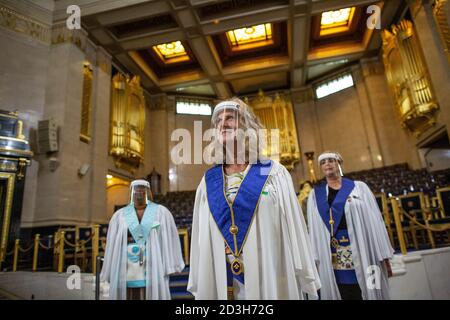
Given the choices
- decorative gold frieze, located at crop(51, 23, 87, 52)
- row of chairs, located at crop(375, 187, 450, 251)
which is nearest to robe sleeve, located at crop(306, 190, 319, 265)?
row of chairs, located at crop(375, 187, 450, 251)

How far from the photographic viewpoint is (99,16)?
→ 9.63m

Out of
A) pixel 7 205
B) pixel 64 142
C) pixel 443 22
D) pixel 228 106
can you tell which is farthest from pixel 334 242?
pixel 443 22

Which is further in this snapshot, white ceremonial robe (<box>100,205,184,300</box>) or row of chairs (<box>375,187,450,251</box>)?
row of chairs (<box>375,187,450,251</box>)

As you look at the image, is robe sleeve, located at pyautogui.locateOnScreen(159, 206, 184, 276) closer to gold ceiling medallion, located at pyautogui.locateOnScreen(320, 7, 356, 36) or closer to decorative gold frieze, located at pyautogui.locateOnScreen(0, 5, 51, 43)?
decorative gold frieze, located at pyautogui.locateOnScreen(0, 5, 51, 43)

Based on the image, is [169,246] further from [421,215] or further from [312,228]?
[421,215]

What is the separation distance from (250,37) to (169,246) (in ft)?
38.8

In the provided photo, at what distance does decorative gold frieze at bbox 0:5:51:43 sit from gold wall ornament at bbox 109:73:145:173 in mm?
2827

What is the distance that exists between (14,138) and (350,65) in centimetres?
1411

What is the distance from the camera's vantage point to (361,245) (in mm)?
2506

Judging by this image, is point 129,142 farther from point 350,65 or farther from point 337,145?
point 350,65

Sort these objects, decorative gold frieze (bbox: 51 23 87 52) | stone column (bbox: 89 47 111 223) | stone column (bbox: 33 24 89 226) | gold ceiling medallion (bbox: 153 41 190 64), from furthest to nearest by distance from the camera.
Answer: gold ceiling medallion (bbox: 153 41 190 64), stone column (bbox: 89 47 111 223), decorative gold frieze (bbox: 51 23 87 52), stone column (bbox: 33 24 89 226)

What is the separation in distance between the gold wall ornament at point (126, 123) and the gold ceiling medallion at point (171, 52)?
1770 mm

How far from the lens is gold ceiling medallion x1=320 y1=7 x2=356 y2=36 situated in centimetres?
1156

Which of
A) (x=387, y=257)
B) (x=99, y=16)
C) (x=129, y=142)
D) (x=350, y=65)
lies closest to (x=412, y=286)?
(x=387, y=257)
